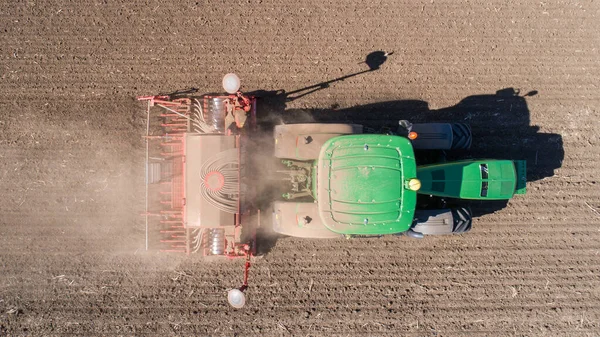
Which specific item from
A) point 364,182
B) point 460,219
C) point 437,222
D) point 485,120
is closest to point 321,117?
point 364,182

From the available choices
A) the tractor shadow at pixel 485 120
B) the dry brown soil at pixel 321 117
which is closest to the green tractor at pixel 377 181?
the tractor shadow at pixel 485 120

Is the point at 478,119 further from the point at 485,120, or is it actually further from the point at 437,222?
the point at 437,222

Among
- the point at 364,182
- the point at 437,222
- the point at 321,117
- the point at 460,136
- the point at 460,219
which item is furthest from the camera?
the point at 321,117

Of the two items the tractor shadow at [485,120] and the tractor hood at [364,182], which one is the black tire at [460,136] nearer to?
the tractor shadow at [485,120]

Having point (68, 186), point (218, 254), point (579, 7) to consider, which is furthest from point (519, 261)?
point (68, 186)

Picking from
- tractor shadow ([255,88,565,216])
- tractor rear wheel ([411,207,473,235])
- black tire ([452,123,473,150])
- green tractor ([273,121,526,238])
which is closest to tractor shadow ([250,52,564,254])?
tractor shadow ([255,88,565,216])

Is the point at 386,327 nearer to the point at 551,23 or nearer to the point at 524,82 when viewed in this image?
the point at 524,82
